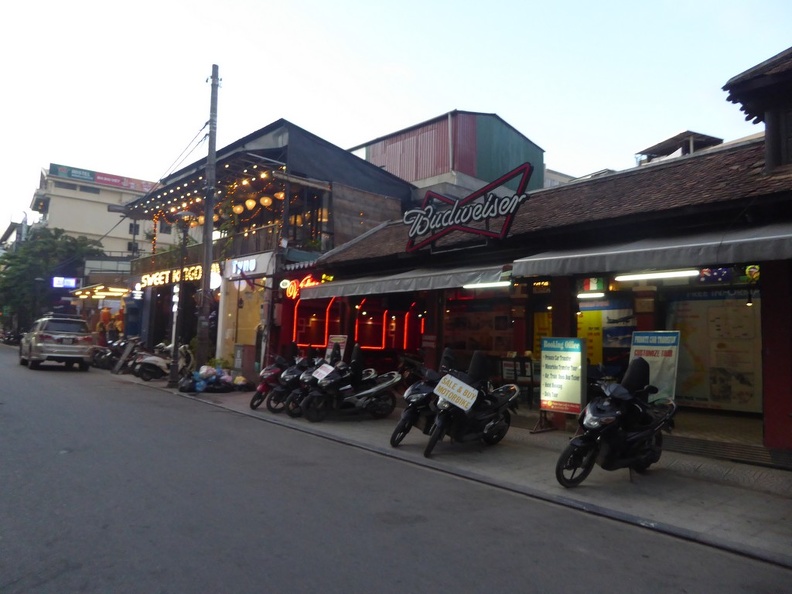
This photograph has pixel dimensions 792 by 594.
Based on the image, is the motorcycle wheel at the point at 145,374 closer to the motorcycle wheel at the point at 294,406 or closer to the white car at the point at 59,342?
the white car at the point at 59,342

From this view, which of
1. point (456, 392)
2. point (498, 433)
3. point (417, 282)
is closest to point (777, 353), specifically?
point (498, 433)

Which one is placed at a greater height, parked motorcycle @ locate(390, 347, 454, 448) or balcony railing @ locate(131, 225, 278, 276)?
balcony railing @ locate(131, 225, 278, 276)

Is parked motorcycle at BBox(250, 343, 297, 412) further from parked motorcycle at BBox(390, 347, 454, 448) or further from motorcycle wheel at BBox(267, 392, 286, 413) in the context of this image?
parked motorcycle at BBox(390, 347, 454, 448)

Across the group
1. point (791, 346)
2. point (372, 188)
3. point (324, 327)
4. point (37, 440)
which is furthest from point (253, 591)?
point (372, 188)

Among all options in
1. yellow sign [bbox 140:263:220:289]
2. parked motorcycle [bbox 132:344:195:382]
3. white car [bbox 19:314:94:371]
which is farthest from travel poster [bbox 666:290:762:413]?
white car [bbox 19:314:94:371]

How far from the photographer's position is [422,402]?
8.65 meters

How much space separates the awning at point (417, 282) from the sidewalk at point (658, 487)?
2777 mm

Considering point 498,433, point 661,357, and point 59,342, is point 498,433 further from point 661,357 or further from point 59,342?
point 59,342

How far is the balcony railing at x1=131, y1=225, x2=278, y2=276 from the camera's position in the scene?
63.1 feet

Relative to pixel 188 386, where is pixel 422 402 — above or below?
above

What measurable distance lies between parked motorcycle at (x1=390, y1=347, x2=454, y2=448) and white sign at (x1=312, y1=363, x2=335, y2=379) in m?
2.63

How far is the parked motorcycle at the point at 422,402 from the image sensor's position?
8633 millimetres

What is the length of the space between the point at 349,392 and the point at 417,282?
2548 mm

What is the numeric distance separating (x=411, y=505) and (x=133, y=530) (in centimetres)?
256
